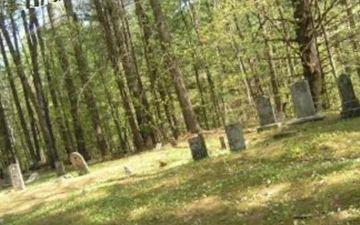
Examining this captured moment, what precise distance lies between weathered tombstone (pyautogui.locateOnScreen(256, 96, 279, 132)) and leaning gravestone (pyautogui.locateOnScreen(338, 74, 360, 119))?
11.1 ft

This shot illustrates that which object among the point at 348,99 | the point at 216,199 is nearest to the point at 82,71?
the point at 348,99

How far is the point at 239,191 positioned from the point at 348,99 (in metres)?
7.26

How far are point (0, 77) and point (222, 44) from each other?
2808 cm

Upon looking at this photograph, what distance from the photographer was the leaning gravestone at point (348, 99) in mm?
18734

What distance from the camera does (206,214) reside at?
12.1 meters

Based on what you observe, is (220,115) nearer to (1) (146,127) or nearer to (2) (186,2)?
(2) (186,2)

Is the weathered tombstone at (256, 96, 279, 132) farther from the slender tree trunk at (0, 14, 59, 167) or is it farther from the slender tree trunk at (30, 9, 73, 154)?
the slender tree trunk at (30, 9, 73, 154)

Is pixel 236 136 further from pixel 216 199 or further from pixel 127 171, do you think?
pixel 216 199

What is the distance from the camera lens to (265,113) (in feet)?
72.7

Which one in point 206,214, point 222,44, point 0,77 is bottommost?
point 206,214

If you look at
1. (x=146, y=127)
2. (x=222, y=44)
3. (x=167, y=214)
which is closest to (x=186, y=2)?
(x=222, y=44)

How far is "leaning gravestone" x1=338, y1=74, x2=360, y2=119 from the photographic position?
61.5 ft

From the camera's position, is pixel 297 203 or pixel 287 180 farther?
pixel 287 180

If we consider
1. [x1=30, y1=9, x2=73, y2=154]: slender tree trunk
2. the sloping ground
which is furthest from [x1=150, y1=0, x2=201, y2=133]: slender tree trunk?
[x1=30, y1=9, x2=73, y2=154]: slender tree trunk
